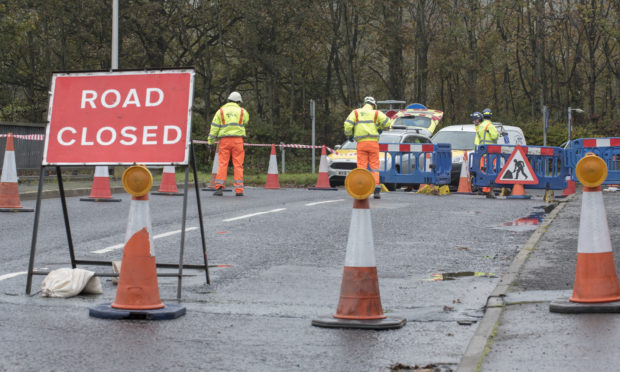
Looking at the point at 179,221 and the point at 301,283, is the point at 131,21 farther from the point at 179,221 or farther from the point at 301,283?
the point at 301,283

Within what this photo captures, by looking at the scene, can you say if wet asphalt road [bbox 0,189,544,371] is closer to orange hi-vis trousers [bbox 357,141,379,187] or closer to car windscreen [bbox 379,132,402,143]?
orange hi-vis trousers [bbox 357,141,379,187]

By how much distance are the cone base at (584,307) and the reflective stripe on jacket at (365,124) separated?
1284cm

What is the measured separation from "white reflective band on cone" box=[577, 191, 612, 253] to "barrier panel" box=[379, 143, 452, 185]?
16125mm

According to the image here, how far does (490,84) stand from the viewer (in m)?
60.2

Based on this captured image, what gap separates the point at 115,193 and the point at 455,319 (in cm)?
1615

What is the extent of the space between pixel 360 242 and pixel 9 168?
9.93 metres

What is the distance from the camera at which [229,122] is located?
19969mm

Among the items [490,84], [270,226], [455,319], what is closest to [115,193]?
[270,226]

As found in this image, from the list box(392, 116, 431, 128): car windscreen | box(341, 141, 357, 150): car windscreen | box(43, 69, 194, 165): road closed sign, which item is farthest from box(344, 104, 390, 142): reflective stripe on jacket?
box(392, 116, 431, 128): car windscreen

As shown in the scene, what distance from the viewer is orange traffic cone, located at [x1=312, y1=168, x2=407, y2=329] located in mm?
6801

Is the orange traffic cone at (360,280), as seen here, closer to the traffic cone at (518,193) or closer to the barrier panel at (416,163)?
the traffic cone at (518,193)

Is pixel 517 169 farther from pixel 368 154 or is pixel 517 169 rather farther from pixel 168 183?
pixel 168 183

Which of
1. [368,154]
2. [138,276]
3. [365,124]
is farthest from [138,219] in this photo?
[368,154]

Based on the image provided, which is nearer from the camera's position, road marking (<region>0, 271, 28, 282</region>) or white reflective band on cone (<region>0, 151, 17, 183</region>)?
road marking (<region>0, 271, 28, 282</region>)
